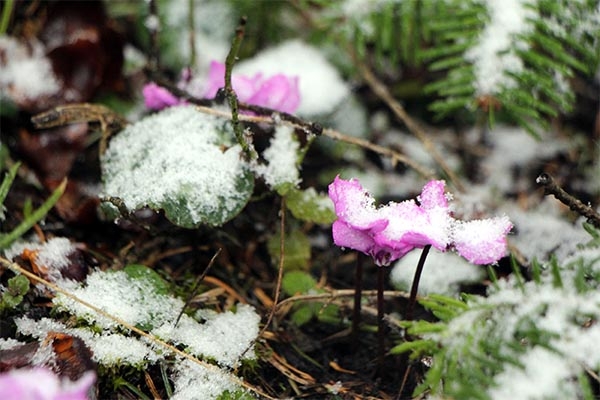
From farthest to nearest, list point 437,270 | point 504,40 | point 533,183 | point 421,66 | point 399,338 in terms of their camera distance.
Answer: point 421,66 → point 533,183 → point 504,40 → point 437,270 → point 399,338

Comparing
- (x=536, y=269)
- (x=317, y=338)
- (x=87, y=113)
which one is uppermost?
(x=87, y=113)

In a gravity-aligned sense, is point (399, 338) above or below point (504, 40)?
below

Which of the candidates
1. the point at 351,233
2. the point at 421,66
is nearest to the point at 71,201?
the point at 351,233

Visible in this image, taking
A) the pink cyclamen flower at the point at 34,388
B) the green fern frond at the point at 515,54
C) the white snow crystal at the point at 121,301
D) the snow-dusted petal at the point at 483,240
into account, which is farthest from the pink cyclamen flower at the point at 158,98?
the pink cyclamen flower at the point at 34,388

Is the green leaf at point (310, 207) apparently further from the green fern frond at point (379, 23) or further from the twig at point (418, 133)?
the green fern frond at point (379, 23)

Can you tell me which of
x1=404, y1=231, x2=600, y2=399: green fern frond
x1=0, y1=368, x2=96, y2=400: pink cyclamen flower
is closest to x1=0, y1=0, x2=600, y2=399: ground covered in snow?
x1=404, y1=231, x2=600, y2=399: green fern frond

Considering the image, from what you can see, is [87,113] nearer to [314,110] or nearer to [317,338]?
[314,110]

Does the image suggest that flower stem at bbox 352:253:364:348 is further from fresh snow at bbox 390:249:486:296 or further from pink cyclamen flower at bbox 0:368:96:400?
pink cyclamen flower at bbox 0:368:96:400
